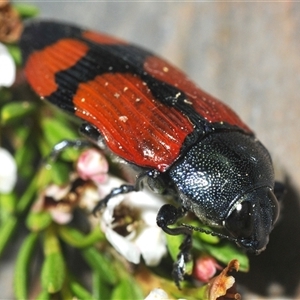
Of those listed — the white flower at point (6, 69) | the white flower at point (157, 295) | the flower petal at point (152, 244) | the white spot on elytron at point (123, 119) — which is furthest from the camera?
the white flower at point (6, 69)

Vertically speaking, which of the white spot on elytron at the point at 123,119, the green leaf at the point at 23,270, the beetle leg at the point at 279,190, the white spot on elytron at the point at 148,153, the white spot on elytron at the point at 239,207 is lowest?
the green leaf at the point at 23,270

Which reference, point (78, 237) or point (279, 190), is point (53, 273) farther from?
point (279, 190)

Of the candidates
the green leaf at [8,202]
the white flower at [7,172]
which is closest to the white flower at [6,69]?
the white flower at [7,172]

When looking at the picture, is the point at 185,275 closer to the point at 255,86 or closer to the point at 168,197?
the point at 168,197

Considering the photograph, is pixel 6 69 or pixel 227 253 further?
pixel 6 69

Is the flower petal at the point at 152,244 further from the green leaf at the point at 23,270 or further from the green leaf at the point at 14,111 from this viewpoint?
the green leaf at the point at 14,111

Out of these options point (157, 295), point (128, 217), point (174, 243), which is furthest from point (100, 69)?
point (157, 295)

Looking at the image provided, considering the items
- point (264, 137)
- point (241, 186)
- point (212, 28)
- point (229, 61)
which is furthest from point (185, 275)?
point (212, 28)

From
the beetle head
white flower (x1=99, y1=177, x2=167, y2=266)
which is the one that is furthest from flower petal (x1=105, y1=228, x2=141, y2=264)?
the beetle head
